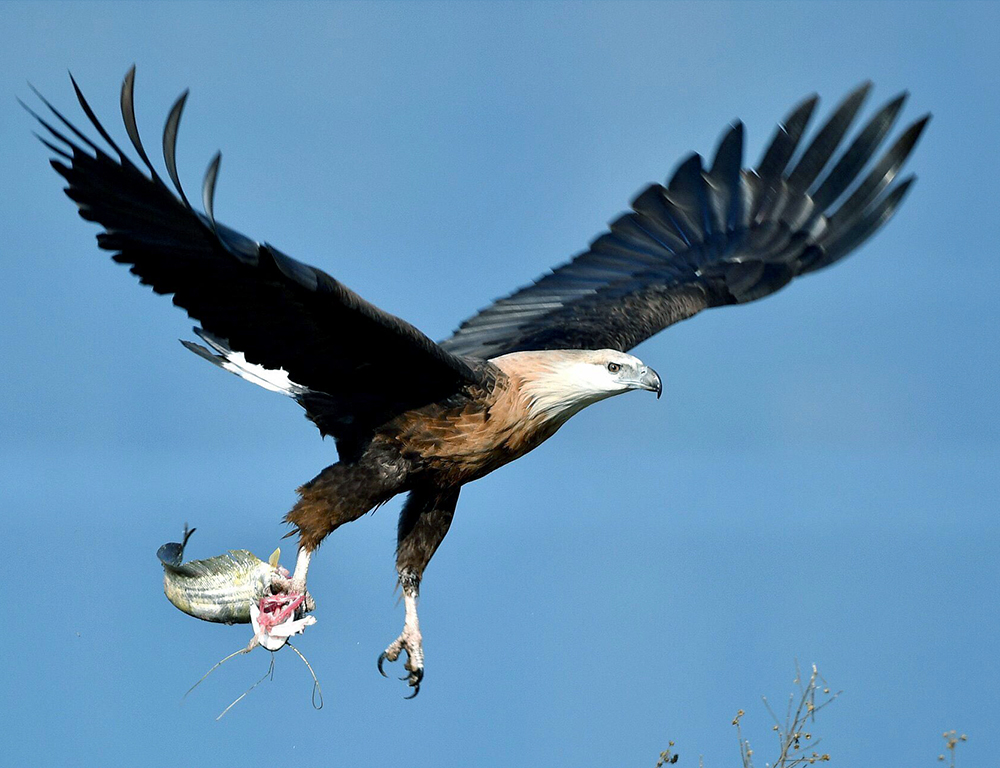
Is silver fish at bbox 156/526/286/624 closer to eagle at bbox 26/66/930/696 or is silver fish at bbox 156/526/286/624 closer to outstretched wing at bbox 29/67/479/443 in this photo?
eagle at bbox 26/66/930/696

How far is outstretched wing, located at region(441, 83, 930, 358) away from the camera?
Result: 24.0ft

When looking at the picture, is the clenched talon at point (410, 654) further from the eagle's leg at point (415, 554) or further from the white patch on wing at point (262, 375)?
the white patch on wing at point (262, 375)

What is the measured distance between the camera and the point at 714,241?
8.16 metres

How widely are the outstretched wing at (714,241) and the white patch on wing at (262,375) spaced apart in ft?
4.77

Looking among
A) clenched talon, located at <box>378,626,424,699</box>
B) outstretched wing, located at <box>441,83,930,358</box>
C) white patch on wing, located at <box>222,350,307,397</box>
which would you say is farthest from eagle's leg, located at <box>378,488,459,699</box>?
outstretched wing, located at <box>441,83,930,358</box>

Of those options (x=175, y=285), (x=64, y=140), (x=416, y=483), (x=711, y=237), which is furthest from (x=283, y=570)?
(x=711, y=237)

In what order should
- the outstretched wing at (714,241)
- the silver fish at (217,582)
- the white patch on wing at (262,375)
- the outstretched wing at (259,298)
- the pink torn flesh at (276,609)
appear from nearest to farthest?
1. the outstretched wing at (259,298)
2. the silver fish at (217,582)
3. the pink torn flesh at (276,609)
4. the white patch on wing at (262,375)
5. the outstretched wing at (714,241)

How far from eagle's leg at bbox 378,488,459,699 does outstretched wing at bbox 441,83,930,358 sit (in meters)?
1.19

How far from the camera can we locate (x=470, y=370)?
19.4 feet

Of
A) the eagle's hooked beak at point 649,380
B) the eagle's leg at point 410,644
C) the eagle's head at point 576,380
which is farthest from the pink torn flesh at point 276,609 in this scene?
the eagle's hooked beak at point 649,380

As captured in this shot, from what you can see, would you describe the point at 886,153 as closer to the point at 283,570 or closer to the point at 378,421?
the point at 378,421

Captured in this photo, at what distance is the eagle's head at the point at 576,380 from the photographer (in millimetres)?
6055

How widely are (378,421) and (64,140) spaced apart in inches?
76.4

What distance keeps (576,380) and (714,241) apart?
7.99 ft
